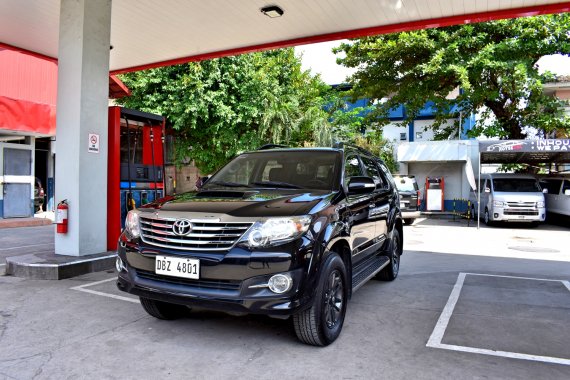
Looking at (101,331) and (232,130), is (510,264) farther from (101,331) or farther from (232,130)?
(232,130)

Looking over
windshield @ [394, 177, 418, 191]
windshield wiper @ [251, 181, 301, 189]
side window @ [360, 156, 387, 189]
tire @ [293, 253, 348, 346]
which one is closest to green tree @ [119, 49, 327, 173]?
windshield @ [394, 177, 418, 191]

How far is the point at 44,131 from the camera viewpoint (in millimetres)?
13633

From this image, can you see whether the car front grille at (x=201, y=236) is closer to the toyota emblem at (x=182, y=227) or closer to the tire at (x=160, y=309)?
the toyota emblem at (x=182, y=227)

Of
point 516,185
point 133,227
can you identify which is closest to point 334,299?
point 133,227

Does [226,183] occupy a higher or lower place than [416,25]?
lower

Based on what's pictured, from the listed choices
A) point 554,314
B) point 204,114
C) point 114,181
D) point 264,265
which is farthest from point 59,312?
point 204,114

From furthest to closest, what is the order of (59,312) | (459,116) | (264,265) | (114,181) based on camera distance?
1. (459,116)
2. (114,181)
3. (59,312)
4. (264,265)

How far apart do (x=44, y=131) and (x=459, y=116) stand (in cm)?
1706

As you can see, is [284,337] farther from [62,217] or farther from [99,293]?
[62,217]

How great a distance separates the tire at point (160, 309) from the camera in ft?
13.4

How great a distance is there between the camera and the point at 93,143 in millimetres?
6598

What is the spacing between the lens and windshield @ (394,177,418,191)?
1521 centimetres

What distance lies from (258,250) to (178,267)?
670 millimetres

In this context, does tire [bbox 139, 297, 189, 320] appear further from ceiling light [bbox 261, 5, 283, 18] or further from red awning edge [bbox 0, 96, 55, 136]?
red awning edge [bbox 0, 96, 55, 136]
